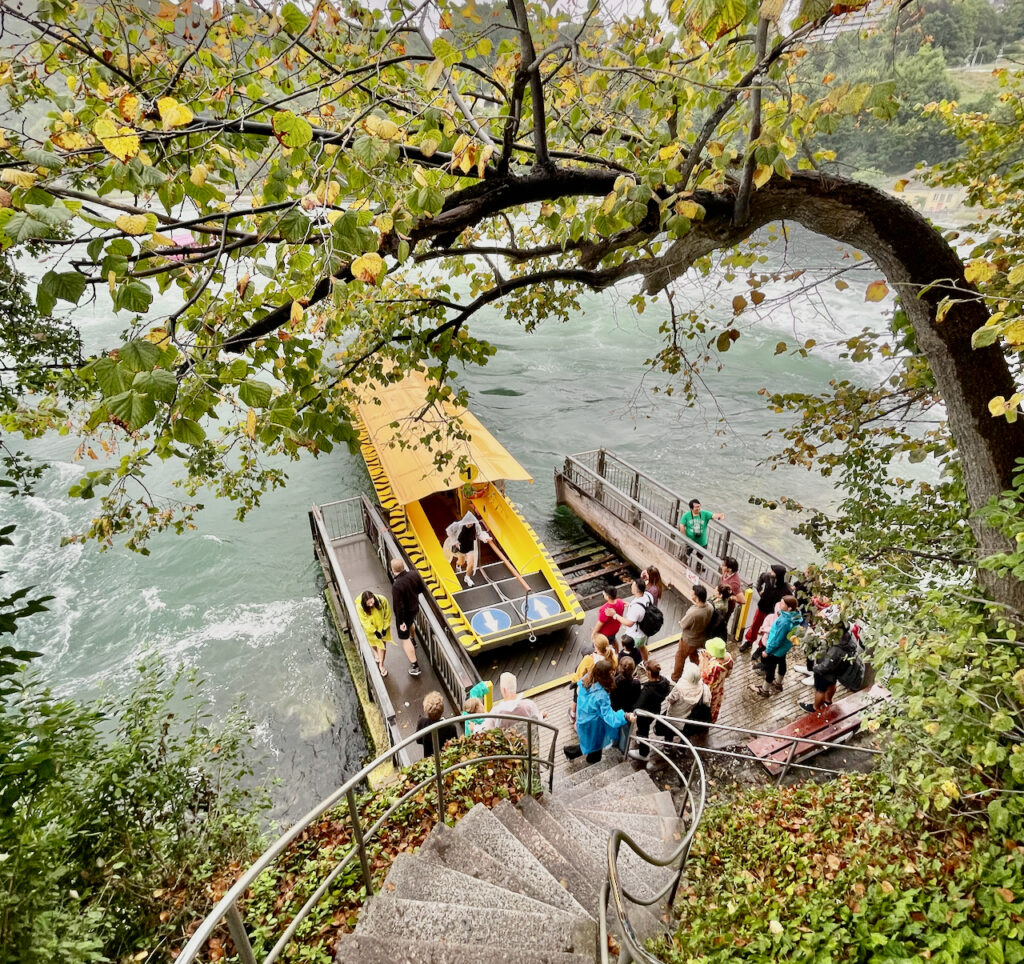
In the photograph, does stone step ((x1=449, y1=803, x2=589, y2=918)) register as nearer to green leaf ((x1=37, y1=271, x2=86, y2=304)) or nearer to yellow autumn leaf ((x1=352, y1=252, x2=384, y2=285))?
yellow autumn leaf ((x1=352, y1=252, x2=384, y2=285))

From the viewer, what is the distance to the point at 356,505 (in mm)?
12578

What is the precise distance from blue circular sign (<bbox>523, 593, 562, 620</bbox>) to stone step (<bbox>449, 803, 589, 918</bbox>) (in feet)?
18.1

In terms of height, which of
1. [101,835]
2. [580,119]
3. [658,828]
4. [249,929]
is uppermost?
[580,119]

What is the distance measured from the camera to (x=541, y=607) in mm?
9398

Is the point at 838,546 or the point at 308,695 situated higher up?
the point at 838,546

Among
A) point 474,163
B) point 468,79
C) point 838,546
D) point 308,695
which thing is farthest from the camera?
point 308,695

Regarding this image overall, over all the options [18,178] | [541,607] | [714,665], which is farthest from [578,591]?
[18,178]

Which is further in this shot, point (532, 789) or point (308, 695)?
point (308, 695)

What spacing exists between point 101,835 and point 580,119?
573 cm

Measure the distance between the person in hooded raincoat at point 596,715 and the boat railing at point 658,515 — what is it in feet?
13.2

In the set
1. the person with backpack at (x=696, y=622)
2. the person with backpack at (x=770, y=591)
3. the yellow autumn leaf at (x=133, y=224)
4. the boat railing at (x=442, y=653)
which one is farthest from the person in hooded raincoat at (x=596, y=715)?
the yellow autumn leaf at (x=133, y=224)

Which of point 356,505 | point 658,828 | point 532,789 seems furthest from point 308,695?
point 658,828

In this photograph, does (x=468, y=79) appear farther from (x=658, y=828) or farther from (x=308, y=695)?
(x=308, y=695)

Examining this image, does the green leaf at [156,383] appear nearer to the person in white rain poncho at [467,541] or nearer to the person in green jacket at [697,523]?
the person in white rain poncho at [467,541]
